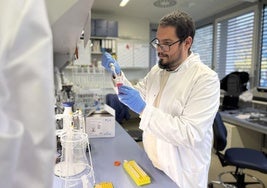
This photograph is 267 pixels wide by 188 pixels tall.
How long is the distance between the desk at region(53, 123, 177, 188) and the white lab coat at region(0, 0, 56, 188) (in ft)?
2.29

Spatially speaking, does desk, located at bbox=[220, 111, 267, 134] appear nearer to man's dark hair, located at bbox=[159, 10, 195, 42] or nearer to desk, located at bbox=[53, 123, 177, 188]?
desk, located at bbox=[53, 123, 177, 188]

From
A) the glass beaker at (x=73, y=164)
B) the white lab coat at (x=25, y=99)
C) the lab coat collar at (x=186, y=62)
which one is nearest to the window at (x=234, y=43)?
the lab coat collar at (x=186, y=62)

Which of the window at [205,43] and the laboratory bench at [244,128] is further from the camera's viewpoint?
the window at [205,43]

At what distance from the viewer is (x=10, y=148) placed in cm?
28

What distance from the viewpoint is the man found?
3.65 feet

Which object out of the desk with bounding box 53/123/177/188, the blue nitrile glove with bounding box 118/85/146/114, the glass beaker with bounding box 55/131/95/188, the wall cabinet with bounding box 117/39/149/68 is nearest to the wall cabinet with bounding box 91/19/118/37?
the wall cabinet with bounding box 117/39/149/68

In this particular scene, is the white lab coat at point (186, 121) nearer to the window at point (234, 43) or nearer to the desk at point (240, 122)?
the desk at point (240, 122)

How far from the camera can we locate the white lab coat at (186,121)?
3.62ft

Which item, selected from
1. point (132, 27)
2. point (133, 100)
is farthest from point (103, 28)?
point (133, 100)

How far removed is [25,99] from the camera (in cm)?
29

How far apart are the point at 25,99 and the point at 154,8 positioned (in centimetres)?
447

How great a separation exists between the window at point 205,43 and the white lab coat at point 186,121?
3.85 metres

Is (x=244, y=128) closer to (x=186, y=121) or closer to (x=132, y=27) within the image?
(x=186, y=121)

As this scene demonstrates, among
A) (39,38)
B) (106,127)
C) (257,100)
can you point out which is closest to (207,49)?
(257,100)
